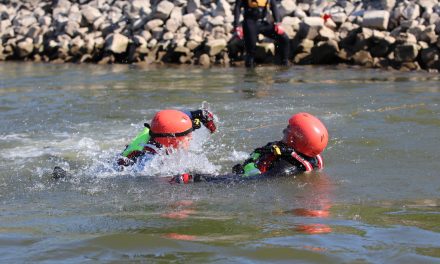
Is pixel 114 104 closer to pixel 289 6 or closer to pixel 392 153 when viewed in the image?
pixel 392 153

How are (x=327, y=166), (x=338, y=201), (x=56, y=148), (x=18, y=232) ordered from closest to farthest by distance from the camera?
(x=18, y=232) < (x=338, y=201) < (x=327, y=166) < (x=56, y=148)

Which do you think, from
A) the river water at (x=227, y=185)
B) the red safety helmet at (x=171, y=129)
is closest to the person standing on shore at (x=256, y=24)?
the river water at (x=227, y=185)

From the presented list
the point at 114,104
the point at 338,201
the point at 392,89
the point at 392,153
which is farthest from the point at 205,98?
the point at 338,201

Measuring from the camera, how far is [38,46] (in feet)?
67.5

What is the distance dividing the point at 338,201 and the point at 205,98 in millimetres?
6153

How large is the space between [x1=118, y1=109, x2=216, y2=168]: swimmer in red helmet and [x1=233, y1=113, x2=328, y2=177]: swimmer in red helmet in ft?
1.82

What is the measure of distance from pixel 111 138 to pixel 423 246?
5.11 meters

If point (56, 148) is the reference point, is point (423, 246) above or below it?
above

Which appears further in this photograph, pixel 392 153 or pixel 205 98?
pixel 205 98

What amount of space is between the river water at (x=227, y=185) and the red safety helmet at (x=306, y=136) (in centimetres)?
26

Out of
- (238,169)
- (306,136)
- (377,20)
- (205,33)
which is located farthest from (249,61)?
(306,136)

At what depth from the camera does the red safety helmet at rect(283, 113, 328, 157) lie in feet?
21.4

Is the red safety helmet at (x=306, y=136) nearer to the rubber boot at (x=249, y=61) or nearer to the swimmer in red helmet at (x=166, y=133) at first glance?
the swimmer in red helmet at (x=166, y=133)

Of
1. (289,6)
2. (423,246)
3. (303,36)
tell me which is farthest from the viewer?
(289,6)
